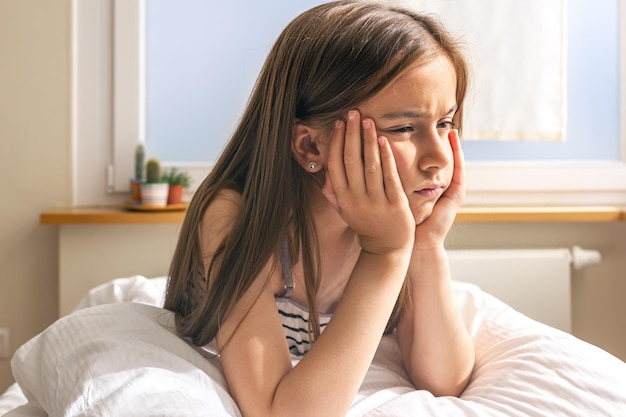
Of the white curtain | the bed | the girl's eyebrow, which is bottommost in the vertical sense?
the bed

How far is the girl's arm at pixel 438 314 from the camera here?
1.20 m

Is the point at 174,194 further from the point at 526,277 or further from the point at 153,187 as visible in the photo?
the point at 526,277

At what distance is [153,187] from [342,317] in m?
1.23

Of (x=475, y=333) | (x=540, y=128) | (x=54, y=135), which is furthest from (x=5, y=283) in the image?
(x=540, y=128)

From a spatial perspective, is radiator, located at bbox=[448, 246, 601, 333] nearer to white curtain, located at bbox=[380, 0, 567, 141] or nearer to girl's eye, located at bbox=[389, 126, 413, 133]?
white curtain, located at bbox=[380, 0, 567, 141]

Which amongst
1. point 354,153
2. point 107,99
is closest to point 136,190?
point 107,99

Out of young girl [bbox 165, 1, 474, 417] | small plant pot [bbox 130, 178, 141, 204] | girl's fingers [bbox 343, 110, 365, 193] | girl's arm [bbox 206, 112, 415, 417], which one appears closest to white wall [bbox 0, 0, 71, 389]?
small plant pot [bbox 130, 178, 141, 204]

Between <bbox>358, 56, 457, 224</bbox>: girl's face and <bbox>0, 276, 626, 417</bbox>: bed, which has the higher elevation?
<bbox>358, 56, 457, 224</bbox>: girl's face

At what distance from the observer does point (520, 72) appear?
7.61ft

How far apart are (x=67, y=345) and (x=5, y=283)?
135 centimetres

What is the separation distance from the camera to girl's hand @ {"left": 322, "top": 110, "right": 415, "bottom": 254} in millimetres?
1069

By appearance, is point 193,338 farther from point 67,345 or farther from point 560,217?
point 560,217

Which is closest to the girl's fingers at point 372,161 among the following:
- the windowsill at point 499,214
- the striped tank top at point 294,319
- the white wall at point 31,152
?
the striped tank top at point 294,319

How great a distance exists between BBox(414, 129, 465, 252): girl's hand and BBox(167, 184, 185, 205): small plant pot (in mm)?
1095
